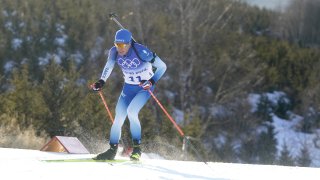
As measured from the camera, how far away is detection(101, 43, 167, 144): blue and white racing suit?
6.57 m

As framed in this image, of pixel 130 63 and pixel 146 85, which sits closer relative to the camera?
pixel 146 85

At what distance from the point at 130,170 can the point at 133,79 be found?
1459mm

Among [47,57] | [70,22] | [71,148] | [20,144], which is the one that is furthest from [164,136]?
[70,22]

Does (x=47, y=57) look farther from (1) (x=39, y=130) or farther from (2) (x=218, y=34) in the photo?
(1) (x=39, y=130)

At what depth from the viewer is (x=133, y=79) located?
6660 millimetres

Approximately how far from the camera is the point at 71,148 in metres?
7.52

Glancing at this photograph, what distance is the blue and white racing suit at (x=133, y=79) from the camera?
21.6 ft

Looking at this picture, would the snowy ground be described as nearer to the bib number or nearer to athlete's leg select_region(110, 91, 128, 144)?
athlete's leg select_region(110, 91, 128, 144)

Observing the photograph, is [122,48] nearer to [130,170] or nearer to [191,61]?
[130,170]

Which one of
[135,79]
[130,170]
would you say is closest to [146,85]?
[135,79]

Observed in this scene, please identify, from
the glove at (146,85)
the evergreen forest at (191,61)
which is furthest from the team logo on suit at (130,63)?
the evergreen forest at (191,61)

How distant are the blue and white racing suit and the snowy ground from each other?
534 millimetres

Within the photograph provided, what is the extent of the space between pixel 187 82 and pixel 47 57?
18.8 ft

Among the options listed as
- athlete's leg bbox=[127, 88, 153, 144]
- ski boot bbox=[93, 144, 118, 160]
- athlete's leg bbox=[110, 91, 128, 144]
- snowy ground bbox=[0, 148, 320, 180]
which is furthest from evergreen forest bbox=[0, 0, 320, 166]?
ski boot bbox=[93, 144, 118, 160]
